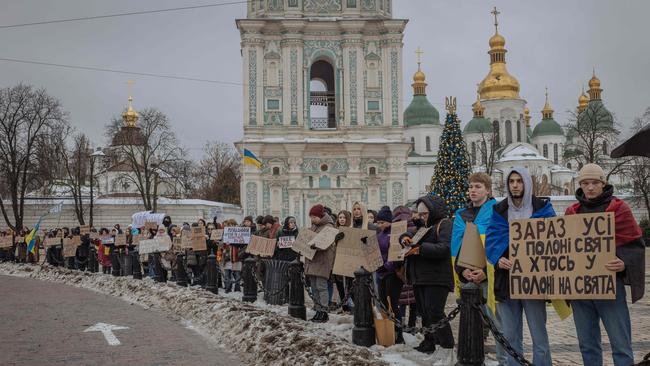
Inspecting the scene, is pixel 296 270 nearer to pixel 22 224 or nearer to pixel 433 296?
pixel 433 296

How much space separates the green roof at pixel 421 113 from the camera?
296 ft

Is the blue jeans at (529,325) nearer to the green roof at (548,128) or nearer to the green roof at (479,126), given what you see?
the green roof at (479,126)

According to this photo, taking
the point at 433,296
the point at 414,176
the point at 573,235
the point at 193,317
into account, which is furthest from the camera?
the point at 414,176

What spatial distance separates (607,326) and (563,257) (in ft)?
2.34

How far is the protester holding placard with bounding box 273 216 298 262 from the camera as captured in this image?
1466 centimetres

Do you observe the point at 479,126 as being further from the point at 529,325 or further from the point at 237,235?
the point at 529,325

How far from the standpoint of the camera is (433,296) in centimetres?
841

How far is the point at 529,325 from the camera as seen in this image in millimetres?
6754

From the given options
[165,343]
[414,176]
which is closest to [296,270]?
[165,343]

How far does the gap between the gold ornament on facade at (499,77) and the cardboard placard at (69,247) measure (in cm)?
7081

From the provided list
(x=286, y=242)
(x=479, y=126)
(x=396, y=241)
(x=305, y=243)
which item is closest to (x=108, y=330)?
(x=305, y=243)

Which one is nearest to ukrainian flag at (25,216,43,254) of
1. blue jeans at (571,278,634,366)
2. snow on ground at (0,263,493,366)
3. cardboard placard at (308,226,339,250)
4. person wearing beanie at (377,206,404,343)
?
snow on ground at (0,263,493,366)

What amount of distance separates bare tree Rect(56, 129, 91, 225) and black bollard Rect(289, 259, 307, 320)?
39.2 meters

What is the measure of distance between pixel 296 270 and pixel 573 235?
580 cm
